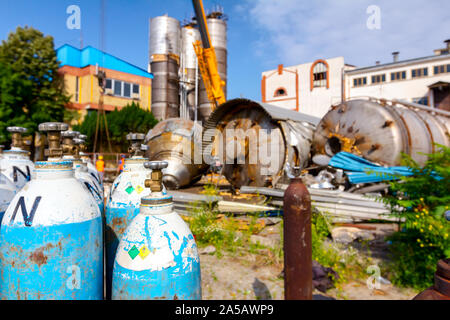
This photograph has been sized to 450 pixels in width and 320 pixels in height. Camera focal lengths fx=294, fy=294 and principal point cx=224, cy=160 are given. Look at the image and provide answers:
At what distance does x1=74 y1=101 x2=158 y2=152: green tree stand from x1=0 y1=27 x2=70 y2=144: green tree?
8.16 feet

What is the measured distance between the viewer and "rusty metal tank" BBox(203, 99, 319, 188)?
8.65 meters

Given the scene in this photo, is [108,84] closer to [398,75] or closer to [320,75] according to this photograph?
[320,75]

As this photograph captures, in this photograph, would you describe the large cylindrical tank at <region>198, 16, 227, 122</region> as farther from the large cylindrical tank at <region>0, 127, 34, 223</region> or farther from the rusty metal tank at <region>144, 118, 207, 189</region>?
the large cylindrical tank at <region>0, 127, 34, 223</region>

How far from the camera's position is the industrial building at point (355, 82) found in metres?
23.9

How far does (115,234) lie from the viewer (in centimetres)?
281

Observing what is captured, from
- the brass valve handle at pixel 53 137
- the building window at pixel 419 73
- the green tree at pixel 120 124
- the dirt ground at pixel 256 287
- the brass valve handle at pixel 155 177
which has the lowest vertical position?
the dirt ground at pixel 256 287

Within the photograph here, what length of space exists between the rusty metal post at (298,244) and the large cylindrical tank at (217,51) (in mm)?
25991

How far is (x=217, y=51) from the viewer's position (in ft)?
94.0

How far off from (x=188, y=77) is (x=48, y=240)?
28847 mm

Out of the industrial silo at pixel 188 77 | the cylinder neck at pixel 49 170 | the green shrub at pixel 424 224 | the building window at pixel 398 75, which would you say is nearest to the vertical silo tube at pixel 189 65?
the industrial silo at pixel 188 77

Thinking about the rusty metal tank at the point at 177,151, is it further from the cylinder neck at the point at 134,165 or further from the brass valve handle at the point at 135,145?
the cylinder neck at the point at 134,165

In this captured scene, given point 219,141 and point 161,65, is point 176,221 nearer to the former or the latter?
point 219,141
